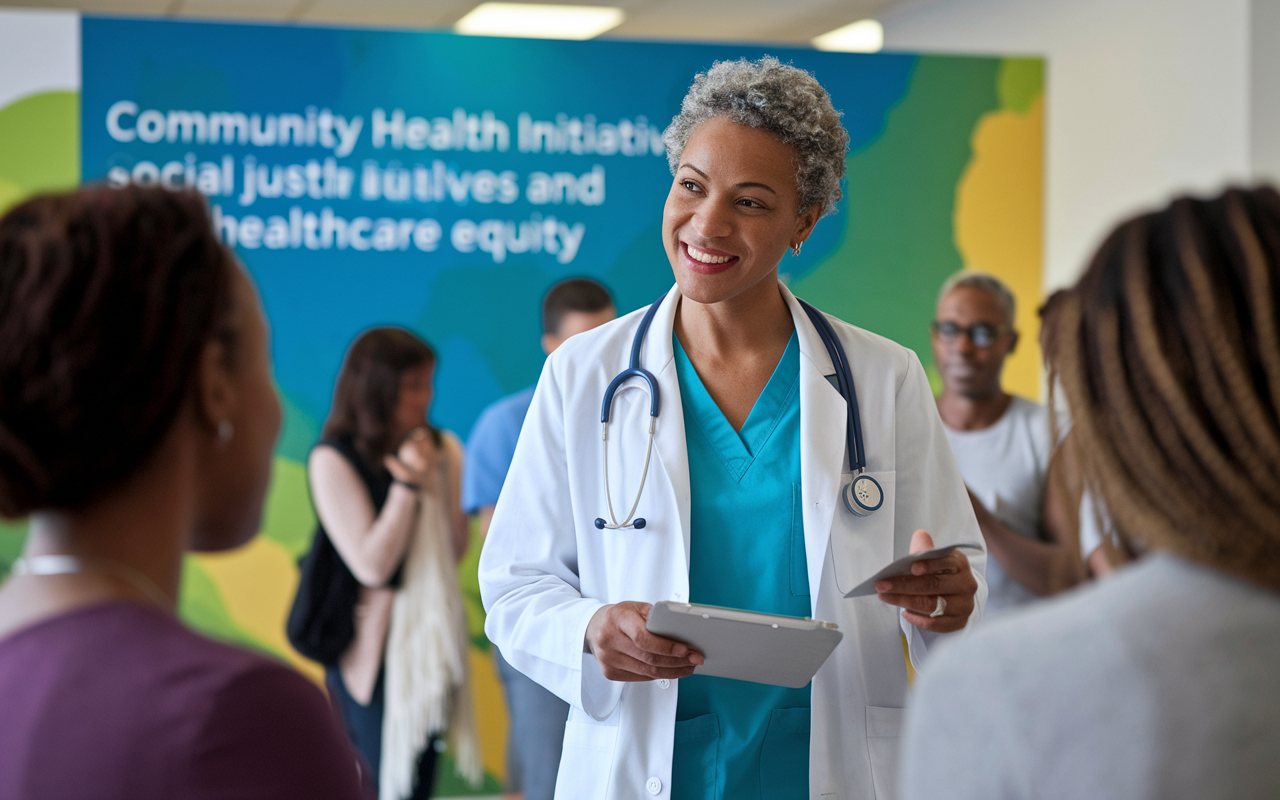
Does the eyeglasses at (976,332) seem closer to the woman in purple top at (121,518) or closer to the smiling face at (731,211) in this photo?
the smiling face at (731,211)

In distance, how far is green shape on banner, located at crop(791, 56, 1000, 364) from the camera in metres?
4.50

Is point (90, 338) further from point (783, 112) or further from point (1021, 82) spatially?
point (1021, 82)

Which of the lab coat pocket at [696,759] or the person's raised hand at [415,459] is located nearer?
the lab coat pocket at [696,759]

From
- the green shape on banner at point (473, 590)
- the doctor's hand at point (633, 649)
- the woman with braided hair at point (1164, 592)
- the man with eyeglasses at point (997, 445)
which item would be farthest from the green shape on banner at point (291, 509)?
the woman with braided hair at point (1164, 592)

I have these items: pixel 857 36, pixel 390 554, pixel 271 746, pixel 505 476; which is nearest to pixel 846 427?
pixel 271 746

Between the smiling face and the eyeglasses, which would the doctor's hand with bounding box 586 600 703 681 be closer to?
the smiling face

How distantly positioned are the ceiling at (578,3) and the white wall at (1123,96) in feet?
2.51

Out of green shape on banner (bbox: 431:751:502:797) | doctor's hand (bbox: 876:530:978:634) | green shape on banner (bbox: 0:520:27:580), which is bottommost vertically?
green shape on banner (bbox: 431:751:502:797)

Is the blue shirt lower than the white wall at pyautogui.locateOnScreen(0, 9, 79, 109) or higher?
lower

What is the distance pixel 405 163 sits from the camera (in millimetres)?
4117

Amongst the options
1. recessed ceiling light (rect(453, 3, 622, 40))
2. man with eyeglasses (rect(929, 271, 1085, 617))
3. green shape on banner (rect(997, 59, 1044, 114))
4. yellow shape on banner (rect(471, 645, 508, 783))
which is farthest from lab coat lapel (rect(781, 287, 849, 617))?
recessed ceiling light (rect(453, 3, 622, 40))

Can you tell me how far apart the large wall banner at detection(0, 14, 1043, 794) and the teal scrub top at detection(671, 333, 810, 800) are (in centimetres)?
254

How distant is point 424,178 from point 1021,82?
2.47m

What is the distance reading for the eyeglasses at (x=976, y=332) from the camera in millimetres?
3500
